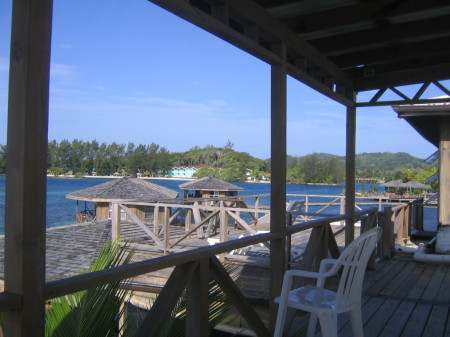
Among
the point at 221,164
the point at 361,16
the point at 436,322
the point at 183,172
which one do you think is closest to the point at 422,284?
the point at 436,322

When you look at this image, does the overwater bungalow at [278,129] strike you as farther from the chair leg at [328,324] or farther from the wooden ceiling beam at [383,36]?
the chair leg at [328,324]

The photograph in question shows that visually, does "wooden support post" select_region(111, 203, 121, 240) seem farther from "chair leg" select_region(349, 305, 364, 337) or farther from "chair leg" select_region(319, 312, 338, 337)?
"chair leg" select_region(319, 312, 338, 337)

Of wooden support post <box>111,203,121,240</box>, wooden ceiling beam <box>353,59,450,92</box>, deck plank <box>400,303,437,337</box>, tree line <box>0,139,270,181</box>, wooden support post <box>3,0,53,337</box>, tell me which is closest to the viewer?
wooden support post <box>3,0,53,337</box>

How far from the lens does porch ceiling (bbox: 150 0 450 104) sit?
2.62 meters

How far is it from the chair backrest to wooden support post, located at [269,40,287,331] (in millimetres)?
614

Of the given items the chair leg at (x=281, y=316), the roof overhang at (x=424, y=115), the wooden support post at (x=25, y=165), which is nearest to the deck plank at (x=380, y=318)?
the chair leg at (x=281, y=316)

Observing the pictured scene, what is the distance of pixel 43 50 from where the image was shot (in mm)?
1408

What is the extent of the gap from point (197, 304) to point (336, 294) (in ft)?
2.65

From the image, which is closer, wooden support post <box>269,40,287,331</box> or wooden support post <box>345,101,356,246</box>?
wooden support post <box>269,40,287,331</box>

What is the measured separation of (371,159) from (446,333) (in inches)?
2930

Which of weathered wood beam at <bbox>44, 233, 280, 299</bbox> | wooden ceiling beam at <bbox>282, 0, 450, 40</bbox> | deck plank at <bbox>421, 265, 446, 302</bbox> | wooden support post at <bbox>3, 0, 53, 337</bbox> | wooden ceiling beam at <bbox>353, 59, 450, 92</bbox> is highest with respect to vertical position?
wooden ceiling beam at <bbox>282, 0, 450, 40</bbox>

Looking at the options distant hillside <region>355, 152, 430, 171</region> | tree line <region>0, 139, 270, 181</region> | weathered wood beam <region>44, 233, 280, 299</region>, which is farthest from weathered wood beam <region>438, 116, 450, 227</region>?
distant hillside <region>355, 152, 430, 171</region>

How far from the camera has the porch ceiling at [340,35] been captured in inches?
103

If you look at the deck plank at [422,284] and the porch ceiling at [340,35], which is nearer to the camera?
the porch ceiling at [340,35]
